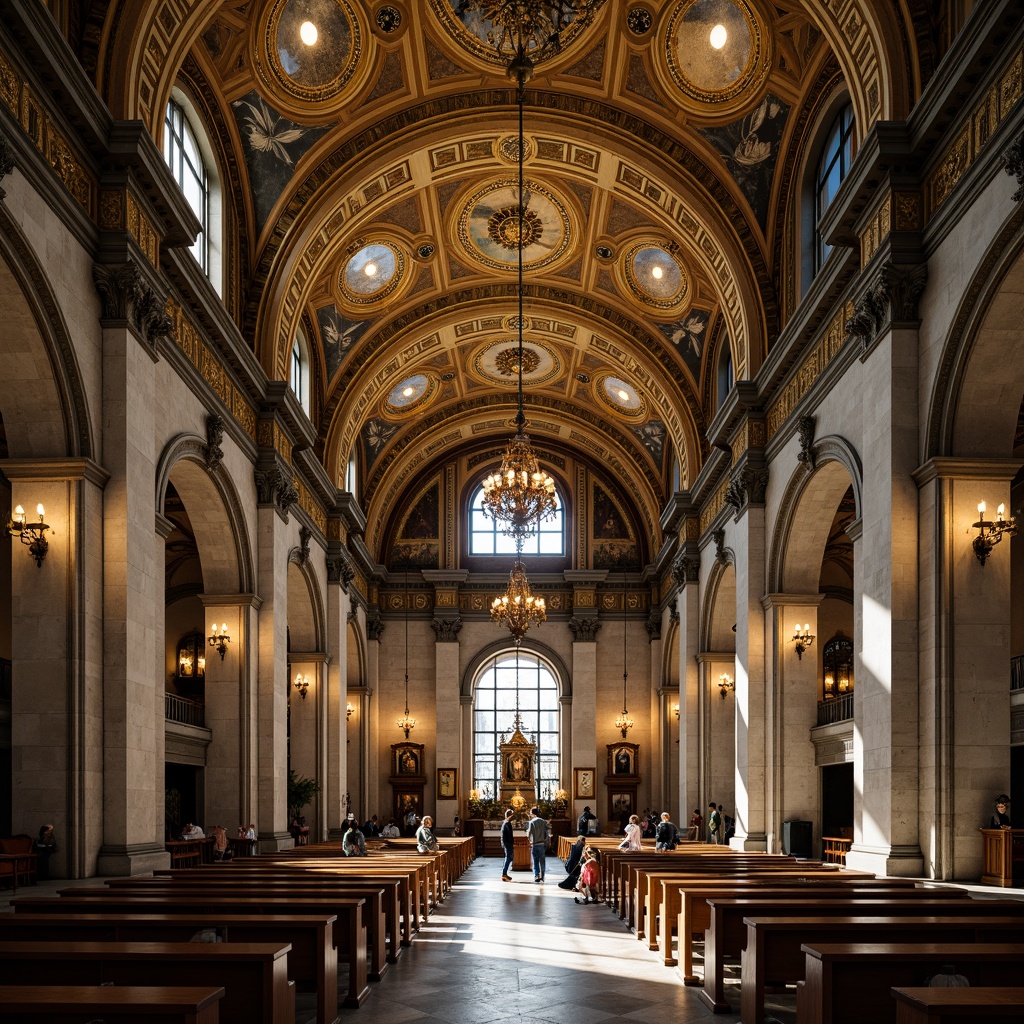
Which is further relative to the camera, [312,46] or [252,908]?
[312,46]

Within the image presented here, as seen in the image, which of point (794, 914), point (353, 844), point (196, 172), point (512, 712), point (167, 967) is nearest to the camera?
point (167, 967)

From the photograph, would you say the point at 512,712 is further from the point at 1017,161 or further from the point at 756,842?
the point at 1017,161

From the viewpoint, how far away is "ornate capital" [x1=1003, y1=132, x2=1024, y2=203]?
1063 centimetres

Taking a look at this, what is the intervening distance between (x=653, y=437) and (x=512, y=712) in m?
10.4

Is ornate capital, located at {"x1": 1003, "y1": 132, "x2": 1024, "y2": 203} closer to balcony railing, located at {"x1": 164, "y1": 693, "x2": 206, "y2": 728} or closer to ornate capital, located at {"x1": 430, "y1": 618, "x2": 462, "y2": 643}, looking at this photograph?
balcony railing, located at {"x1": 164, "y1": 693, "x2": 206, "y2": 728}

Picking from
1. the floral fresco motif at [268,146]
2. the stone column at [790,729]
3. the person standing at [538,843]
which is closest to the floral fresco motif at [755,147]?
the floral fresco motif at [268,146]

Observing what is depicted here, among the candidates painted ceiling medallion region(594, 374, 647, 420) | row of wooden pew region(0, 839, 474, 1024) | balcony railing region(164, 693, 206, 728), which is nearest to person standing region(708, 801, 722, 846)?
balcony railing region(164, 693, 206, 728)

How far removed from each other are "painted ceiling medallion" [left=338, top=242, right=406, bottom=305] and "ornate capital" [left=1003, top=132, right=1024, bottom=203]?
15008mm

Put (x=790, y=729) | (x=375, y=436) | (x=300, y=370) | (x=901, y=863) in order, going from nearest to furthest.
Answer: (x=901, y=863)
(x=790, y=729)
(x=300, y=370)
(x=375, y=436)

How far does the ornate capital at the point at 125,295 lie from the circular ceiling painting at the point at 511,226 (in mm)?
11435

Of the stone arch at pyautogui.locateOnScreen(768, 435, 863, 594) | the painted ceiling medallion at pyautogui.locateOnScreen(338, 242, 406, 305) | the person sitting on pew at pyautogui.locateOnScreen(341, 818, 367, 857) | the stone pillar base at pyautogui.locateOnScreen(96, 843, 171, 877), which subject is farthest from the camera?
the painted ceiling medallion at pyautogui.locateOnScreen(338, 242, 406, 305)

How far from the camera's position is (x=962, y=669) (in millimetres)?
12680

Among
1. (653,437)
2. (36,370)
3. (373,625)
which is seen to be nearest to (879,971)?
(36,370)

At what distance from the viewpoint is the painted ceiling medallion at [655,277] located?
25.3m
